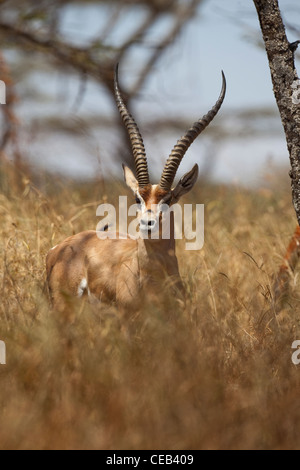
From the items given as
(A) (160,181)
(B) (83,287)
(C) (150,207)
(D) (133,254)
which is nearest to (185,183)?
(A) (160,181)

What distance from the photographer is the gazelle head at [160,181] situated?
5.11 metres

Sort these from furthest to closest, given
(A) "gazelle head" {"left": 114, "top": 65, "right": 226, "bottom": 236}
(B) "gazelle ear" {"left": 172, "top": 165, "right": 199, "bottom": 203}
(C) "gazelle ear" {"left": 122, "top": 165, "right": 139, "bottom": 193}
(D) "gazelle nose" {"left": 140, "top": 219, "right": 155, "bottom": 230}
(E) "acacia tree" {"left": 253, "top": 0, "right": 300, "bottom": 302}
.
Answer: (C) "gazelle ear" {"left": 122, "top": 165, "right": 139, "bottom": 193} < (B) "gazelle ear" {"left": 172, "top": 165, "right": 199, "bottom": 203} < (A) "gazelle head" {"left": 114, "top": 65, "right": 226, "bottom": 236} < (D) "gazelle nose" {"left": 140, "top": 219, "right": 155, "bottom": 230} < (E) "acacia tree" {"left": 253, "top": 0, "right": 300, "bottom": 302}

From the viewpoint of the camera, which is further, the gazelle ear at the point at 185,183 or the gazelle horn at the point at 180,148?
the gazelle ear at the point at 185,183

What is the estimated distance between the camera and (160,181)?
535cm

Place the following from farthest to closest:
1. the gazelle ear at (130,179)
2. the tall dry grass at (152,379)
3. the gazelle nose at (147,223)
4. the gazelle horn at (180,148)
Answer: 1. the gazelle ear at (130,179)
2. the gazelle horn at (180,148)
3. the gazelle nose at (147,223)
4. the tall dry grass at (152,379)

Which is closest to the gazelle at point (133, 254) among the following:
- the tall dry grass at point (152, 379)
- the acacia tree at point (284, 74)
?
the tall dry grass at point (152, 379)

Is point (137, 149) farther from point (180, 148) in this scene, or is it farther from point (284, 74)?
point (284, 74)

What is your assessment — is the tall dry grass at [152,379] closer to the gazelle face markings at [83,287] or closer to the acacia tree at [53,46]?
the gazelle face markings at [83,287]

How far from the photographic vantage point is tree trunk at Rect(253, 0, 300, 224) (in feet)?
15.5

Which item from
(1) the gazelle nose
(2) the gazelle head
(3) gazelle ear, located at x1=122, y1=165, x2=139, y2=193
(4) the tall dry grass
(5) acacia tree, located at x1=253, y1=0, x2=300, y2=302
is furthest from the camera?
(3) gazelle ear, located at x1=122, y1=165, x2=139, y2=193

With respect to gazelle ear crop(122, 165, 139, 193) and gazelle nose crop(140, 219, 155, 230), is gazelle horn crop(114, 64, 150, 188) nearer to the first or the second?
gazelle ear crop(122, 165, 139, 193)

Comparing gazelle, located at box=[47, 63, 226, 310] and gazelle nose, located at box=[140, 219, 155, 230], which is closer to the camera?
gazelle nose, located at box=[140, 219, 155, 230]

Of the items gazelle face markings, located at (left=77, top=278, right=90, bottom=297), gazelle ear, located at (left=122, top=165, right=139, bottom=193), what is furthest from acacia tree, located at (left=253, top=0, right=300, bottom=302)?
gazelle face markings, located at (left=77, top=278, right=90, bottom=297)
